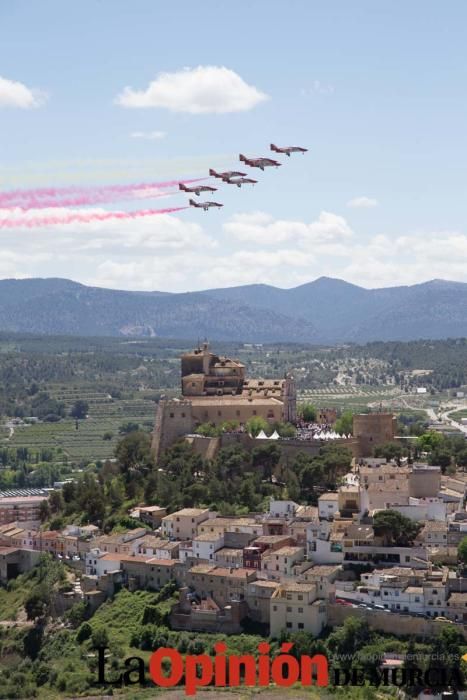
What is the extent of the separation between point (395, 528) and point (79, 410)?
323 ft

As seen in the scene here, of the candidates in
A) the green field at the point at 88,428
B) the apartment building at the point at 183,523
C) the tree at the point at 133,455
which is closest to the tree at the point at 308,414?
the tree at the point at 133,455

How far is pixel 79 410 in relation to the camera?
143375 millimetres

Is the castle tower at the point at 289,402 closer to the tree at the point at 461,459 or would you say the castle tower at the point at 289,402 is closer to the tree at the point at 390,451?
the tree at the point at 390,451

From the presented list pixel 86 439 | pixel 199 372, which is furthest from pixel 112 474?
pixel 86 439

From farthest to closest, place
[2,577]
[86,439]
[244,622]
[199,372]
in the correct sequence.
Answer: [86,439]
[199,372]
[2,577]
[244,622]

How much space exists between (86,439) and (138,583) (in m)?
71.3

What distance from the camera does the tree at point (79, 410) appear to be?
141750mm

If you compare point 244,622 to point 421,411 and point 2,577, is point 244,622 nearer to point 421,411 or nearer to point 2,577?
point 2,577

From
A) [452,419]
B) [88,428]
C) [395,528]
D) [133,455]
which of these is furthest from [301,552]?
[88,428]

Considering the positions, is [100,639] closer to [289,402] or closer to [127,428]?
[289,402]

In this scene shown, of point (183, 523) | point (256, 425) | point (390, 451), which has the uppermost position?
point (256, 425)

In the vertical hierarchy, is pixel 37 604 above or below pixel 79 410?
below

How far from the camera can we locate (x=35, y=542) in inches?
2208

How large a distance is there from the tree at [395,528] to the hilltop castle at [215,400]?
54.0 feet
